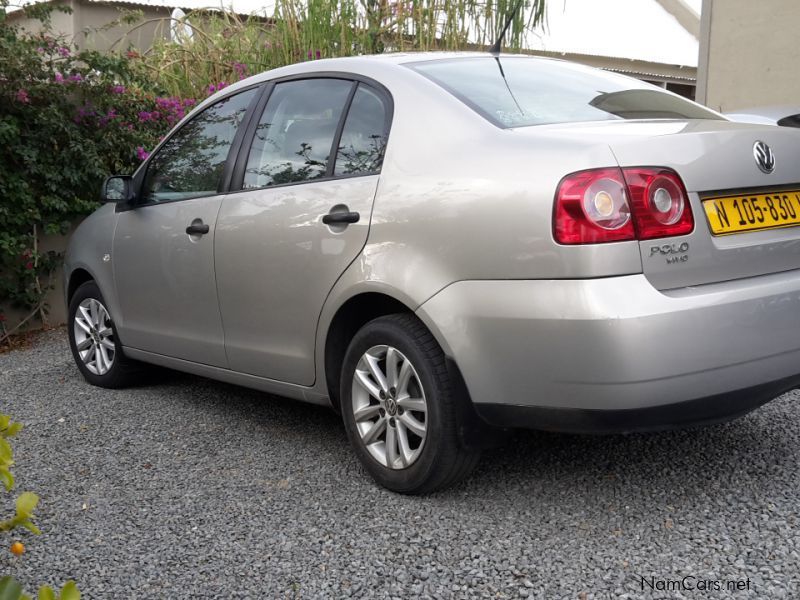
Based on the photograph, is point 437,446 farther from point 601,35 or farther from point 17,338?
point 601,35

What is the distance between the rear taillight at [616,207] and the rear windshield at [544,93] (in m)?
0.54

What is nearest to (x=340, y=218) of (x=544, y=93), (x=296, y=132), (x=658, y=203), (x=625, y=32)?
(x=296, y=132)

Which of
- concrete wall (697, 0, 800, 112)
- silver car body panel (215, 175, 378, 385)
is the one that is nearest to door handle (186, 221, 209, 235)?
silver car body panel (215, 175, 378, 385)

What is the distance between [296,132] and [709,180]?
1.83m

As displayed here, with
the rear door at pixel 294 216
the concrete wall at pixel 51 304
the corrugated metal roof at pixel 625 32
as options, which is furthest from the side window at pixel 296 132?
the corrugated metal roof at pixel 625 32

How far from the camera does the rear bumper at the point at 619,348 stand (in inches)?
106

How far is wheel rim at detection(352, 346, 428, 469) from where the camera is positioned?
3280mm

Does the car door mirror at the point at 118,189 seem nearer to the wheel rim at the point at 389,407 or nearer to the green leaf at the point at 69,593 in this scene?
the wheel rim at the point at 389,407

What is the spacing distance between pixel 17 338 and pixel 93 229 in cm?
269

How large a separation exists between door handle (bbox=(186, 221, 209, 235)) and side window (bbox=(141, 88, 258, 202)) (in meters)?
0.17

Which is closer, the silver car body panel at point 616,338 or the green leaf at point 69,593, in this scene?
the green leaf at point 69,593

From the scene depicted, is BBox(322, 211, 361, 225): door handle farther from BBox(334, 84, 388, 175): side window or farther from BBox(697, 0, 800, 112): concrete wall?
BBox(697, 0, 800, 112): concrete wall

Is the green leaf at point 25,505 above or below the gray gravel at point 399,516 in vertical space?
above

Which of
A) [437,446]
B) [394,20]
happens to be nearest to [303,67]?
[437,446]
